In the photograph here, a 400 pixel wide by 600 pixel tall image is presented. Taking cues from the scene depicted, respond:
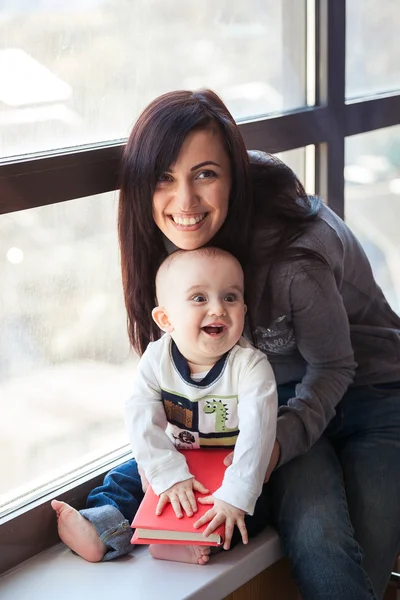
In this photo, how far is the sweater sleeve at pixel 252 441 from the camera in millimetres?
1386

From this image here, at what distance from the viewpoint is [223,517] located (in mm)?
1378

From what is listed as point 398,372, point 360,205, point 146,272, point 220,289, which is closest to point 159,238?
point 146,272

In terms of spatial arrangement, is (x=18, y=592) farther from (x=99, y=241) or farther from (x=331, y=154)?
(x=331, y=154)

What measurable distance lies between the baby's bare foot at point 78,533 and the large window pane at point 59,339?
0.32 feet

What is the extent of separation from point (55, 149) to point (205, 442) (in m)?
0.60

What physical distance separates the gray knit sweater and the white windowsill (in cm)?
20

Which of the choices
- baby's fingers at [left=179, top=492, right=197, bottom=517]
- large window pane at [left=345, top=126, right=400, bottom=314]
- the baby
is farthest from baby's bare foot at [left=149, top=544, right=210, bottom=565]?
large window pane at [left=345, top=126, right=400, bottom=314]

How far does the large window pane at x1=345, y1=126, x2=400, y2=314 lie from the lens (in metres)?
2.30

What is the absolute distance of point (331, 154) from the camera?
2.09 metres

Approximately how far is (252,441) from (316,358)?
0.29m

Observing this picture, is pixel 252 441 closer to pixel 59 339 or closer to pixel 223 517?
pixel 223 517

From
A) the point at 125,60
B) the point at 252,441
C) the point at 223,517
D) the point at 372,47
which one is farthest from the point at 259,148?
the point at 223,517

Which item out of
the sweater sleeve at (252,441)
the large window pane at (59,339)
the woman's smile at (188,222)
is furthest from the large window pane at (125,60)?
the sweater sleeve at (252,441)

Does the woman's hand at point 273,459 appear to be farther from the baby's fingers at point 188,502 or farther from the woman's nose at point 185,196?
the woman's nose at point 185,196
